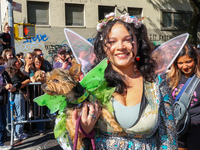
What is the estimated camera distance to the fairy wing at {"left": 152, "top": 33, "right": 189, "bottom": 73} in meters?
1.83

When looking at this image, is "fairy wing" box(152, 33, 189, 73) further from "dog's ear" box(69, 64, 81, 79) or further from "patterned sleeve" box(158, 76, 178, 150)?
"dog's ear" box(69, 64, 81, 79)

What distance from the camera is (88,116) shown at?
1414 millimetres

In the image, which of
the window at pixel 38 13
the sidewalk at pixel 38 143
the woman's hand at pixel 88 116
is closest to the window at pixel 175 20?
the window at pixel 38 13

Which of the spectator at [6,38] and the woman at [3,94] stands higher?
the spectator at [6,38]

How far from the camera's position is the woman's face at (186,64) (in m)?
2.89

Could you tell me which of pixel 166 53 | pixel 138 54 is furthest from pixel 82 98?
pixel 166 53

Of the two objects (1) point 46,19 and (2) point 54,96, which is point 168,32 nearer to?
(1) point 46,19

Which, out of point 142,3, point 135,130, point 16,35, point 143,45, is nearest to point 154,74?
point 143,45

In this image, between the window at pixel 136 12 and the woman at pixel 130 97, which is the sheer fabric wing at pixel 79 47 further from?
the window at pixel 136 12

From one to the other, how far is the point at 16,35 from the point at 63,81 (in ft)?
25.4

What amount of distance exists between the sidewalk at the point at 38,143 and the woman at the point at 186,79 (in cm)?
277

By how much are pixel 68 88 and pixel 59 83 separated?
64 millimetres

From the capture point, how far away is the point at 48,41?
44.0 feet

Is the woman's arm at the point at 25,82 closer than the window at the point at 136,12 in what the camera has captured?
Yes
